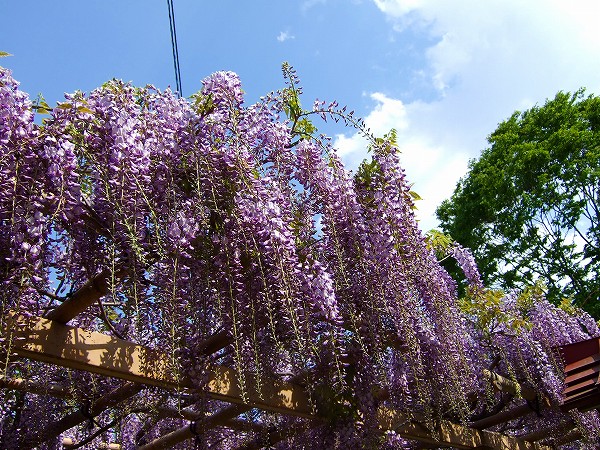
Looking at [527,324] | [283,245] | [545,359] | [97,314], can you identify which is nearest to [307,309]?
[283,245]

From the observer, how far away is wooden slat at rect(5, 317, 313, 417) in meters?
2.55

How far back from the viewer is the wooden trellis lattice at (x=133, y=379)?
8.59ft

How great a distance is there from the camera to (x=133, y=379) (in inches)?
114

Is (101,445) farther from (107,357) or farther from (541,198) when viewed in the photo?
(541,198)

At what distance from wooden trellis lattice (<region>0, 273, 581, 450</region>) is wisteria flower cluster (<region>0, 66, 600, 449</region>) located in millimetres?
67

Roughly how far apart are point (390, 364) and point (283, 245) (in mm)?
1974

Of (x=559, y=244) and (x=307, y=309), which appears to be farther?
(x=559, y=244)

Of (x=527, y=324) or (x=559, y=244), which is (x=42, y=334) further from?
(x=559, y=244)

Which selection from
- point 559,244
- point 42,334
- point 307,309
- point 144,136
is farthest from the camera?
point 559,244

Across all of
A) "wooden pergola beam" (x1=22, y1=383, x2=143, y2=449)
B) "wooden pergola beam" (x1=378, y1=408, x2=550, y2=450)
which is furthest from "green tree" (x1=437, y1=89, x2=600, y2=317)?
"wooden pergola beam" (x1=22, y1=383, x2=143, y2=449)

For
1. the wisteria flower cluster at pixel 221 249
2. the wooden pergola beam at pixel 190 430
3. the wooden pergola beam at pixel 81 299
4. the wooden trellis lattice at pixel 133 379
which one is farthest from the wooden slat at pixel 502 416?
the wooden pergola beam at pixel 81 299

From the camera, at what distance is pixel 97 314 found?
317cm

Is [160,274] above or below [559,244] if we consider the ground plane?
below

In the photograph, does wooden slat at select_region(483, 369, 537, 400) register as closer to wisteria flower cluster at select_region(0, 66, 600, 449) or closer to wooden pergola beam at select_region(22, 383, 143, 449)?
wisteria flower cluster at select_region(0, 66, 600, 449)
